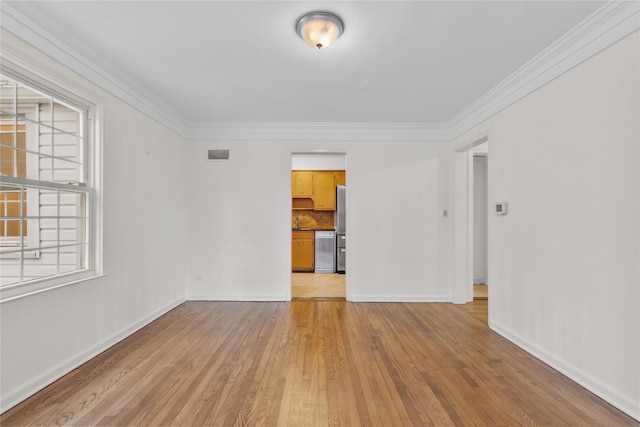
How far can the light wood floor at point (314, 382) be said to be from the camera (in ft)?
5.78

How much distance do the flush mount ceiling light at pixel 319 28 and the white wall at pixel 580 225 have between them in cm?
184

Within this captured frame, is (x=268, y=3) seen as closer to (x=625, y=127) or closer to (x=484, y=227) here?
(x=625, y=127)

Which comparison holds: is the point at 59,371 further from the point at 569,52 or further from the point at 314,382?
the point at 569,52

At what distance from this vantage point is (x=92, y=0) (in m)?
1.82

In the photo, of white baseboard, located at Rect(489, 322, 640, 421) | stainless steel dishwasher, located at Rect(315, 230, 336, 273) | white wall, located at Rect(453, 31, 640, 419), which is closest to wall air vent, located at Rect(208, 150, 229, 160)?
stainless steel dishwasher, located at Rect(315, 230, 336, 273)

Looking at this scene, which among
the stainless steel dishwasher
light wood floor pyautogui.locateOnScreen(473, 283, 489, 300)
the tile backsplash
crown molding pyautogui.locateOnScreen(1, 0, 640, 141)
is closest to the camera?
crown molding pyautogui.locateOnScreen(1, 0, 640, 141)

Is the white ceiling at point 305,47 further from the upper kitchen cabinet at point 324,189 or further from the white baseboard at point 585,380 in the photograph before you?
the upper kitchen cabinet at point 324,189

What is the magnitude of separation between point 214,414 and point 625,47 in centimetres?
346

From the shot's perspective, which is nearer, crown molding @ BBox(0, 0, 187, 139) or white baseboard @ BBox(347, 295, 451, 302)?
crown molding @ BBox(0, 0, 187, 139)

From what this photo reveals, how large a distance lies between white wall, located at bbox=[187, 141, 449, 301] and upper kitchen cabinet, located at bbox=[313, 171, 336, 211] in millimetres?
2521

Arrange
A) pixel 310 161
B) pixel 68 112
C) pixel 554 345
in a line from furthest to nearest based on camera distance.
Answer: pixel 310 161 < pixel 68 112 < pixel 554 345

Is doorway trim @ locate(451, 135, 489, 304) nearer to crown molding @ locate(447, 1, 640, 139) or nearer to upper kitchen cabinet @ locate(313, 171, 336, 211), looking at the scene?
crown molding @ locate(447, 1, 640, 139)

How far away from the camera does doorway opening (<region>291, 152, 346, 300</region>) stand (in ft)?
21.0

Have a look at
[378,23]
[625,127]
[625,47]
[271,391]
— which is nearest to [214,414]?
[271,391]
